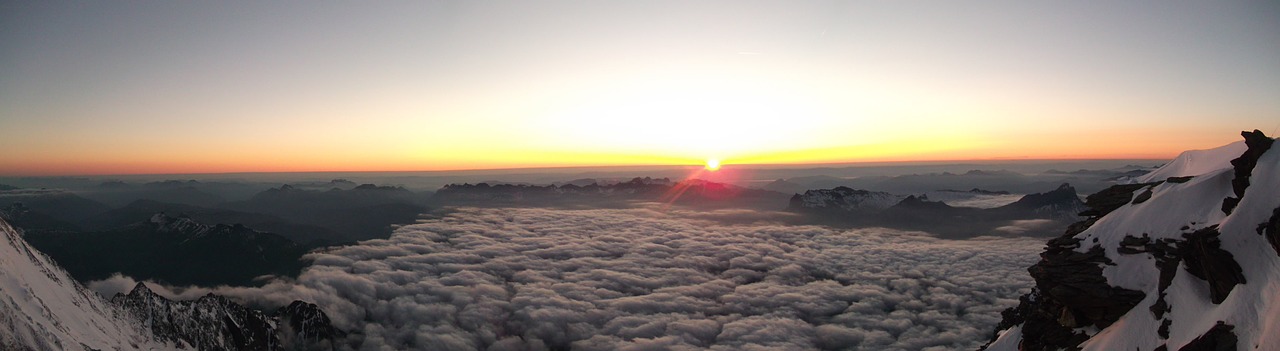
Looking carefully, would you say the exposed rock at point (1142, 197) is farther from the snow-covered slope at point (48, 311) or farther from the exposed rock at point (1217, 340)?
the snow-covered slope at point (48, 311)

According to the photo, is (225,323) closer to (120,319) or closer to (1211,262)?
(120,319)

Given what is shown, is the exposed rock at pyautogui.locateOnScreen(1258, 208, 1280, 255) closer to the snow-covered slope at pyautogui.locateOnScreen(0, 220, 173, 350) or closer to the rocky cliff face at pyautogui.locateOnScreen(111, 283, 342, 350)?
the snow-covered slope at pyautogui.locateOnScreen(0, 220, 173, 350)

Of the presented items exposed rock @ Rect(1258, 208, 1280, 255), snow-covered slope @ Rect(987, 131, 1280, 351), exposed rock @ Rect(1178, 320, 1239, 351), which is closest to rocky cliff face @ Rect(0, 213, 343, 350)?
exposed rock @ Rect(1178, 320, 1239, 351)

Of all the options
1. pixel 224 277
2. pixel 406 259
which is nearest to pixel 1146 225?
pixel 406 259

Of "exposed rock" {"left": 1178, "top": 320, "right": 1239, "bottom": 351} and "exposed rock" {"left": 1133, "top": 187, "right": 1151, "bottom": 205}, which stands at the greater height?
"exposed rock" {"left": 1133, "top": 187, "right": 1151, "bottom": 205}

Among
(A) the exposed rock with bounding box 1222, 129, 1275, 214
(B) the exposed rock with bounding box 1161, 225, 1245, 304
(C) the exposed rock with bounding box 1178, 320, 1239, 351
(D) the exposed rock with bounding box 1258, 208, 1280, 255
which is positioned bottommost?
(C) the exposed rock with bounding box 1178, 320, 1239, 351

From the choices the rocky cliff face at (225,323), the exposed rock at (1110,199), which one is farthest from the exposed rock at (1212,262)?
the rocky cliff face at (225,323)
